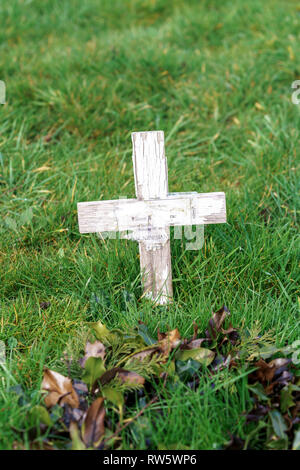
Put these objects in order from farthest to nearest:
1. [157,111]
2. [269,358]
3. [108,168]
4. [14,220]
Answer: [157,111] < [108,168] < [14,220] < [269,358]

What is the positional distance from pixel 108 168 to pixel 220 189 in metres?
0.79

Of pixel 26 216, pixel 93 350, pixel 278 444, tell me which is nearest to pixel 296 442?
pixel 278 444

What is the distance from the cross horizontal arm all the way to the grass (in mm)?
236

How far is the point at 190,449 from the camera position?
165 centimetres

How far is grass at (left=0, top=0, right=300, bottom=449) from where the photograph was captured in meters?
2.13

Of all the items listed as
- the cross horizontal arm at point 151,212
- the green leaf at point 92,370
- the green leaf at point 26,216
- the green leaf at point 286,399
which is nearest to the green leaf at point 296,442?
the green leaf at point 286,399

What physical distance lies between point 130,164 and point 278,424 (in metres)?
2.15

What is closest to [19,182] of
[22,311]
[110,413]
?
[22,311]

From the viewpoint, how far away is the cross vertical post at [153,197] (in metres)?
2.19

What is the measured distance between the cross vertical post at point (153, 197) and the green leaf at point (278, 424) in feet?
→ 2.52

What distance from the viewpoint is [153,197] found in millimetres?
2270

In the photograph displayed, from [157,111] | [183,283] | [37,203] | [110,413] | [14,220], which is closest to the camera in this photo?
[110,413]

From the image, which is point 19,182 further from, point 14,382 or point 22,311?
point 14,382
